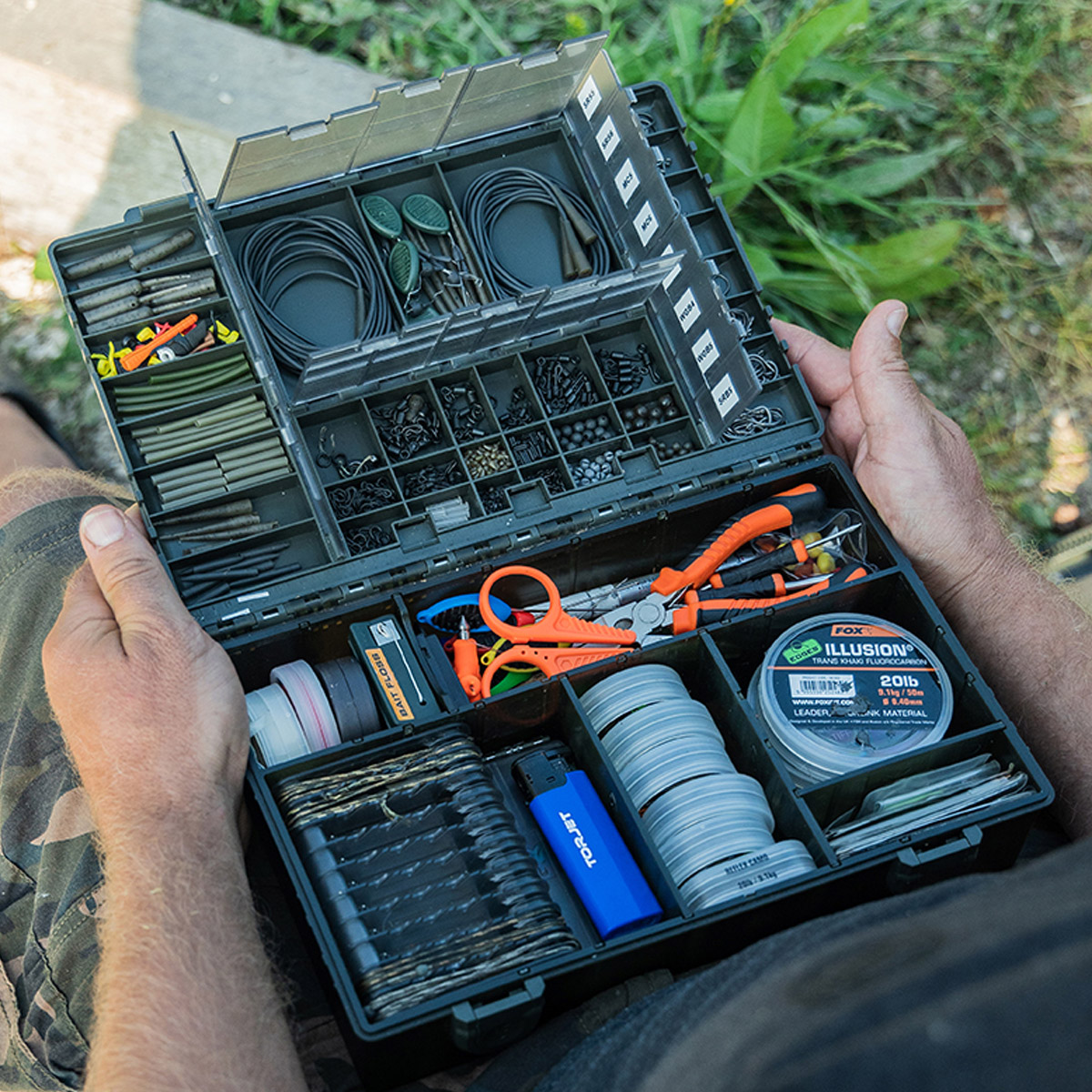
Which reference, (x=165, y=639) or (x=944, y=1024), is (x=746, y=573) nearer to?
(x=165, y=639)

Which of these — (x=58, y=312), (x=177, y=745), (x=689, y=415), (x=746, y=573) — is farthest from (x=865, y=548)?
(x=58, y=312)

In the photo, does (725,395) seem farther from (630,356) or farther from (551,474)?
(551,474)

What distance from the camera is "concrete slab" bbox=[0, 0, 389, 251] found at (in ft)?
16.7

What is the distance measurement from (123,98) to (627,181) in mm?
2976

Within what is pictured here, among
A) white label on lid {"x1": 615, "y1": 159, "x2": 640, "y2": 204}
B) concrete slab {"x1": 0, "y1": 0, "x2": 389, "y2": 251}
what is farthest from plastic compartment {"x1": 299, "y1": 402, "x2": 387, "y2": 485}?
concrete slab {"x1": 0, "y1": 0, "x2": 389, "y2": 251}

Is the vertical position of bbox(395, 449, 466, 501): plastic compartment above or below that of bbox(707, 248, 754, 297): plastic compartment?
below

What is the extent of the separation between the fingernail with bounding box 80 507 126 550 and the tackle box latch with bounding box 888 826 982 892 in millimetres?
2005

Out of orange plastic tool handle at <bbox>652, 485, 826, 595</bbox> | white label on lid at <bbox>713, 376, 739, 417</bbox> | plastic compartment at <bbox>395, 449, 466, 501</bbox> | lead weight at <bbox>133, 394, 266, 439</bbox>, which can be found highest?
lead weight at <bbox>133, 394, 266, 439</bbox>

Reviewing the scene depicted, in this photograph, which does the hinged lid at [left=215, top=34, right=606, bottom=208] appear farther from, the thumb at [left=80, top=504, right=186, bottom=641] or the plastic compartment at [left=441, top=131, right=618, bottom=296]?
the thumb at [left=80, top=504, right=186, bottom=641]

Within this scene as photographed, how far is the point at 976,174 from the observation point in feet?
18.4

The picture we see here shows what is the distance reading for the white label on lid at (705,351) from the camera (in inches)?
126

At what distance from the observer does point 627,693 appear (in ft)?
9.50

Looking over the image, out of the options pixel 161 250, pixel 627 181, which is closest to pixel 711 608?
pixel 627 181

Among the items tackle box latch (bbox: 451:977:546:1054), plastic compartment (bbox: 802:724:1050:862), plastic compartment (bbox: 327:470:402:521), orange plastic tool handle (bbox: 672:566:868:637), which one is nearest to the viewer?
tackle box latch (bbox: 451:977:546:1054)
